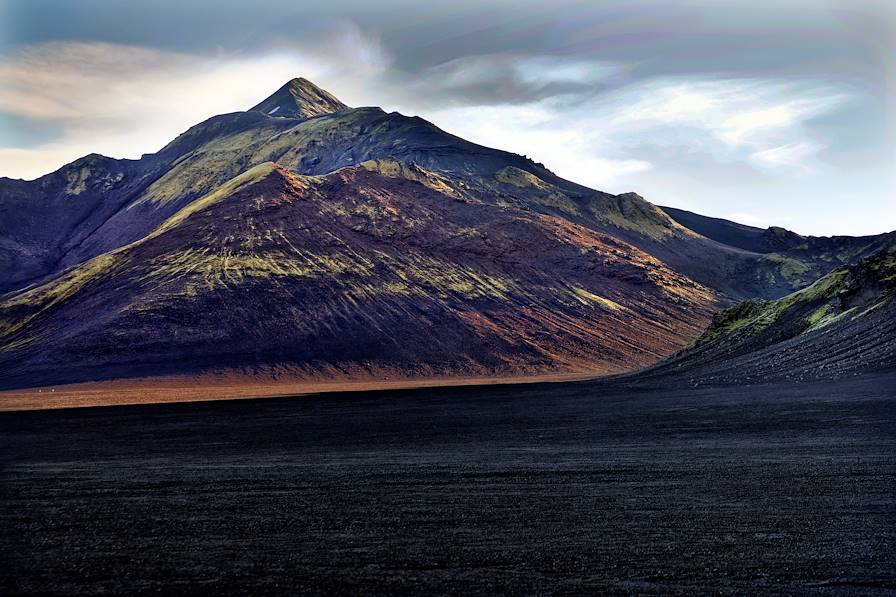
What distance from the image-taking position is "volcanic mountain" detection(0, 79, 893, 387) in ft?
365

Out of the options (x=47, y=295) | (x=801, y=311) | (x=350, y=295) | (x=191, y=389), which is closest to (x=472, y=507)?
(x=801, y=311)

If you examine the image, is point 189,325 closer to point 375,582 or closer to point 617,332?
point 617,332

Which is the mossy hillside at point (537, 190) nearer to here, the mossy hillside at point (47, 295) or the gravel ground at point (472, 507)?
the mossy hillside at point (47, 295)

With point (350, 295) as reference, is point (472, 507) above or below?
below

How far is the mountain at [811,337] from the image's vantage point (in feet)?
192

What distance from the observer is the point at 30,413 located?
208ft

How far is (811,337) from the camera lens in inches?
2657

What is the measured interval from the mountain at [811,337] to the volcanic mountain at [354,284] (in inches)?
1364

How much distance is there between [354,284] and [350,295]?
10.4 ft

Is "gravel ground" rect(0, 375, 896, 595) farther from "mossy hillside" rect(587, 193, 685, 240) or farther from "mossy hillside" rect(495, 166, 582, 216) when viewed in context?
"mossy hillside" rect(587, 193, 685, 240)

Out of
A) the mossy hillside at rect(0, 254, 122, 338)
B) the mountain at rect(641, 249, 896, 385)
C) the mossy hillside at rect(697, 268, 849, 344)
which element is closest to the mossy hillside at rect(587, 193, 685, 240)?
the mountain at rect(641, 249, 896, 385)

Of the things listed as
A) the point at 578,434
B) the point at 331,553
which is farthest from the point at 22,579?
the point at 578,434

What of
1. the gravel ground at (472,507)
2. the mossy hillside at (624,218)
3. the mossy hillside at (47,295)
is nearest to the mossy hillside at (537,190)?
the mossy hillside at (624,218)

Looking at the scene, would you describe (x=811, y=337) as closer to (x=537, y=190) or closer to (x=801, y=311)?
(x=801, y=311)
